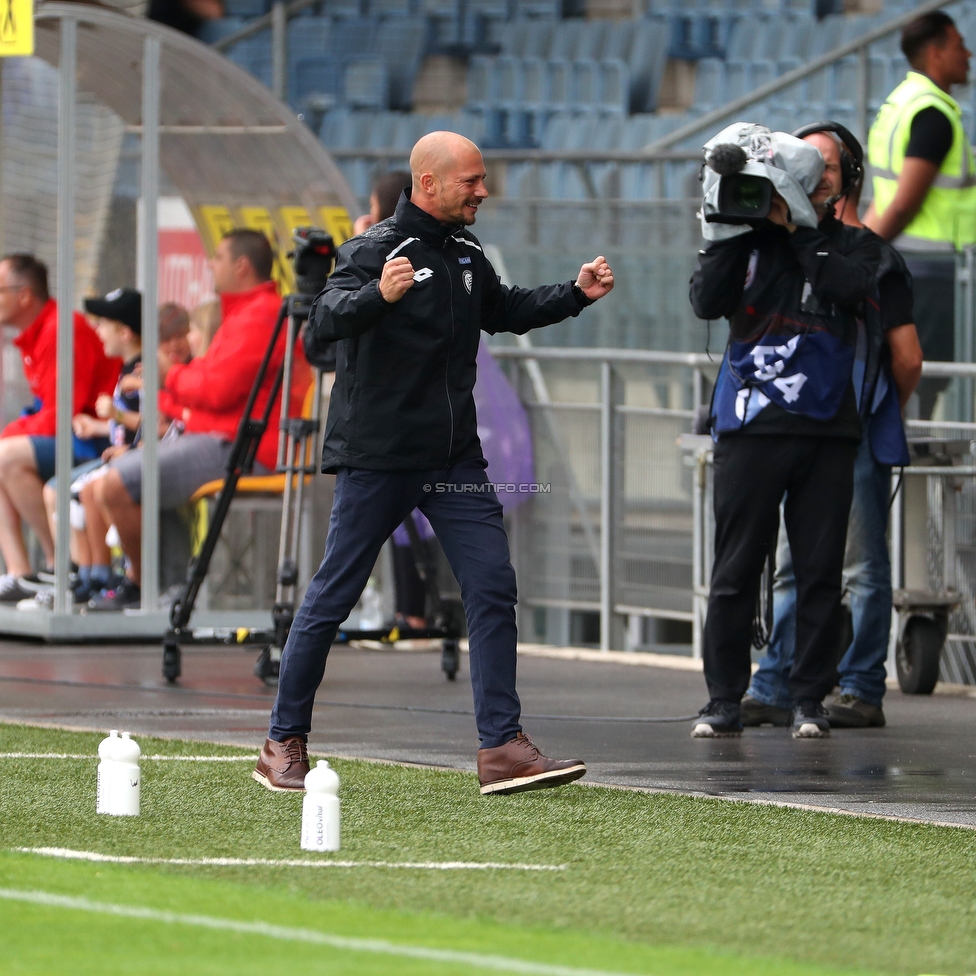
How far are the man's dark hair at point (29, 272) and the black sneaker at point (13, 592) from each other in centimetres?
161

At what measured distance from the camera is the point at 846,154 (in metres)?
7.81

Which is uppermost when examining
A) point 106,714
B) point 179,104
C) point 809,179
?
point 179,104

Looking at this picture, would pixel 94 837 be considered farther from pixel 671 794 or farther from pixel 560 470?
pixel 560 470

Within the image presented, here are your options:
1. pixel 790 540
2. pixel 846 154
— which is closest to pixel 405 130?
pixel 846 154

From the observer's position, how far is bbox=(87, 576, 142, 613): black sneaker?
1155 cm

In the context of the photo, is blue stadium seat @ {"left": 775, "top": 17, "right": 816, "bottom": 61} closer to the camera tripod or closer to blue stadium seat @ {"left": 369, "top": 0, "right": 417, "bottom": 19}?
blue stadium seat @ {"left": 369, "top": 0, "right": 417, "bottom": 19}

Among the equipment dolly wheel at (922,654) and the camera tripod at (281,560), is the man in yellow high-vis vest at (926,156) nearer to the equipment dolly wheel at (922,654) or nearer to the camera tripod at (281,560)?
the equipment dolly wheel at (922,654)

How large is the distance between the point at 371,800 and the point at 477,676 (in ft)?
1.56

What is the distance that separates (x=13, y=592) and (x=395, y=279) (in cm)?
657

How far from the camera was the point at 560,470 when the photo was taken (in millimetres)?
11891

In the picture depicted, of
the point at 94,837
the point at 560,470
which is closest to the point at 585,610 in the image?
the point at 560,470

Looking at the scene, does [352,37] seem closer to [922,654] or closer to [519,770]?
[922,654]

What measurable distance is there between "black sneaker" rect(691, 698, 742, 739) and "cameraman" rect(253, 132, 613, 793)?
5.05 feet

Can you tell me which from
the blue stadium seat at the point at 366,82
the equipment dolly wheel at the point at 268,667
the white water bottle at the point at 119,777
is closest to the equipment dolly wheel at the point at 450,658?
the equipment dolly wheel at the point at 268,667
